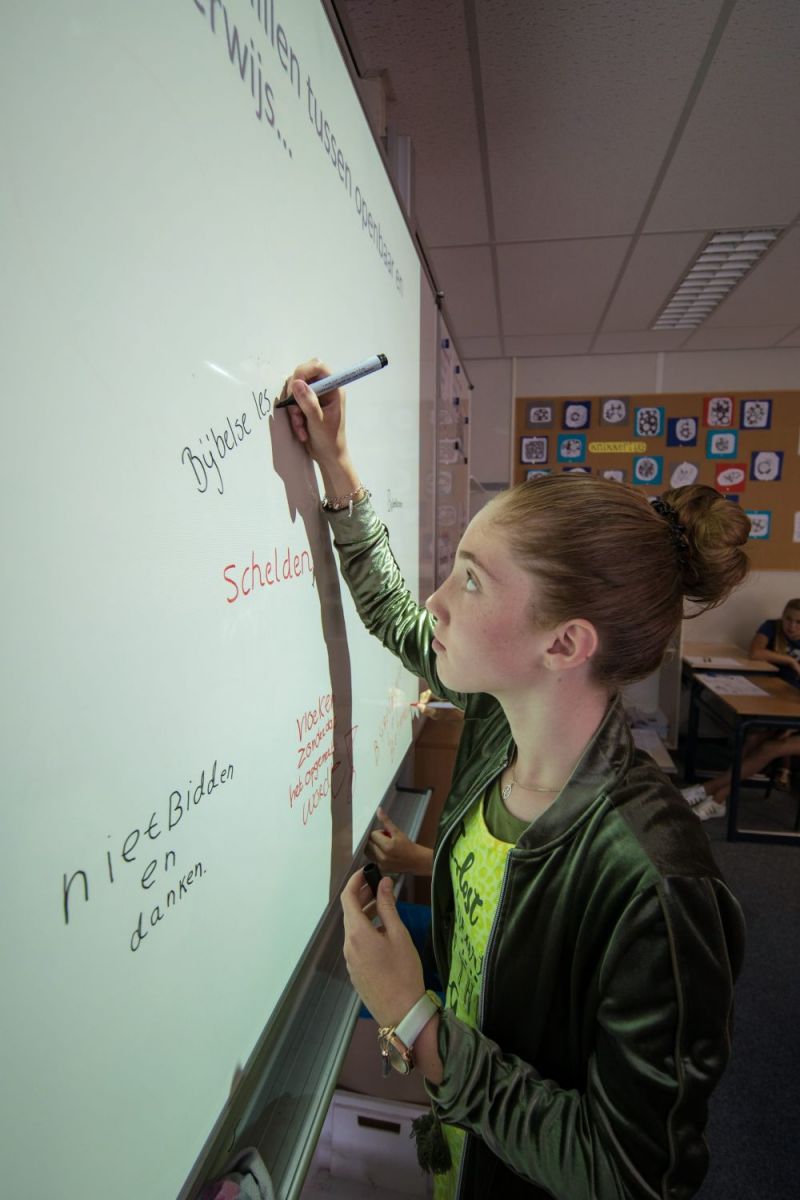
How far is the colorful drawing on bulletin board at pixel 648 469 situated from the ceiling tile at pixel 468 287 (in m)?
1.37

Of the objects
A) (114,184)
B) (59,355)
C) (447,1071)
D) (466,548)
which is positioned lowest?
(447,1071)

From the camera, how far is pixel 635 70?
1496mm

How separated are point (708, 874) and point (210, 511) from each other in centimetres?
55

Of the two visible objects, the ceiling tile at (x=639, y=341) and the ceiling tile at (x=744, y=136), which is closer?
the ceiling tile at (x=744, y=136)

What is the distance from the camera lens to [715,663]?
3504 millimetres

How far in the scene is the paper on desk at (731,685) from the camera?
2.96 m

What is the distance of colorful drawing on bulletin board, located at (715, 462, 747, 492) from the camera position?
13.2 feet

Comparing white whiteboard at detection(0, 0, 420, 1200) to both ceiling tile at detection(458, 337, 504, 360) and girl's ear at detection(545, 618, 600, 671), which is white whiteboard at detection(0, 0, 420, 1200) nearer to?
girl's ear at detection(545, 618, 600, 671)

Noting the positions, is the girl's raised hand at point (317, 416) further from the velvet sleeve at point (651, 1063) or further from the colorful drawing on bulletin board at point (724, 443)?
the colorful drawing on bulletin board at point (724, 443)

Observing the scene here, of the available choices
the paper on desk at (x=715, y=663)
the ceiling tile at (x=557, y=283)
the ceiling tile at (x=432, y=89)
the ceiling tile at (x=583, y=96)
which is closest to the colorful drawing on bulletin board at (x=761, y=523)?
the paper on desk at (x=715, y=663)

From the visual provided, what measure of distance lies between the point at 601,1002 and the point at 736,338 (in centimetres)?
425

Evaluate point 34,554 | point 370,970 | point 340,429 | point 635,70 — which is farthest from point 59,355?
point 635,70

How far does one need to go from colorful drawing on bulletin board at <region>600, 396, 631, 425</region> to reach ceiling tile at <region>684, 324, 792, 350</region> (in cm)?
50

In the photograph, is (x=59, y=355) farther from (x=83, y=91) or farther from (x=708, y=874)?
(x=708, y=874)
